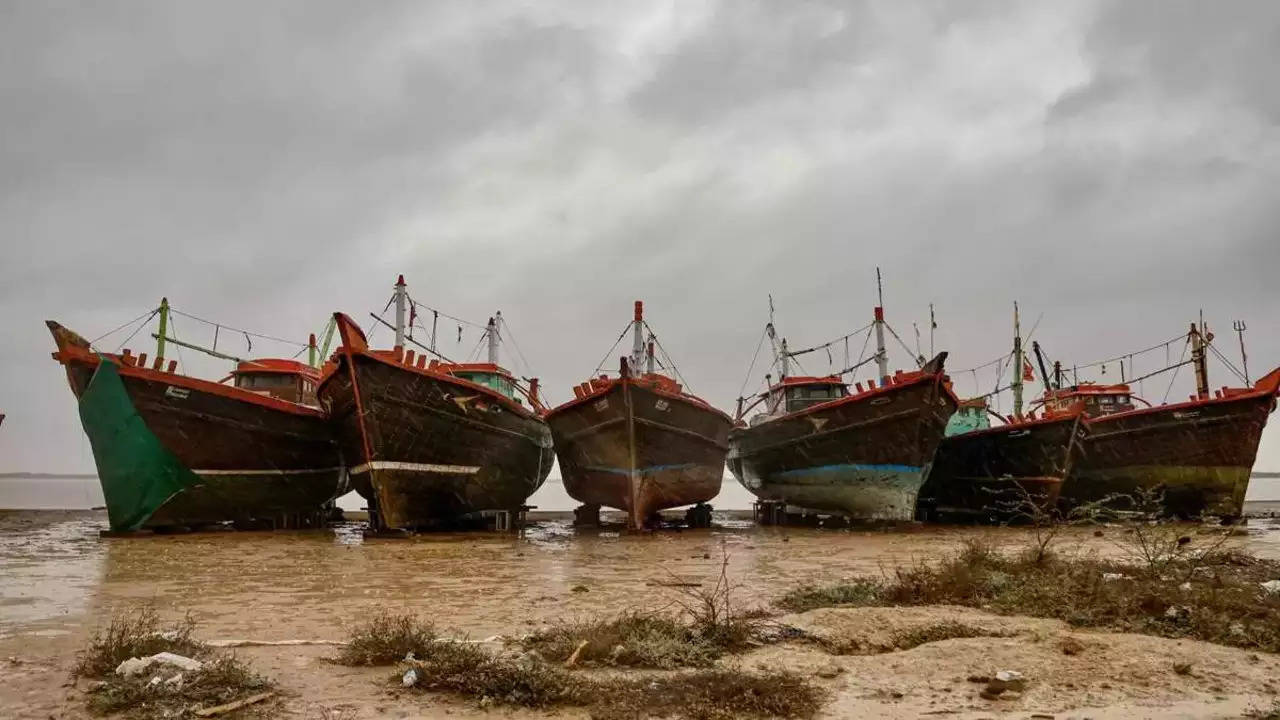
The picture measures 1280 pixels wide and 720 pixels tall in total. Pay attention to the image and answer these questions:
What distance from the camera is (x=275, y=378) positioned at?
20484mm

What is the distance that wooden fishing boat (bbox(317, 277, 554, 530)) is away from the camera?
609 inches

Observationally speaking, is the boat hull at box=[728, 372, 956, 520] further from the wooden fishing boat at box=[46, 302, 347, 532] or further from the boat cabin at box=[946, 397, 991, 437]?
the wooden fishing boat at box=[46, 302, 347, 532]

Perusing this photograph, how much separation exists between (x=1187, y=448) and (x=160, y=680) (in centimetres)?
2469

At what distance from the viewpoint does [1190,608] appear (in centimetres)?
571

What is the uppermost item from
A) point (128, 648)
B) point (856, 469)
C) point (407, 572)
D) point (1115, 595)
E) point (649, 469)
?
point (649, 469)

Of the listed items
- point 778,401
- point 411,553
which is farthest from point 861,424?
point 411,553

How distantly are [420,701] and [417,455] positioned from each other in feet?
41.2

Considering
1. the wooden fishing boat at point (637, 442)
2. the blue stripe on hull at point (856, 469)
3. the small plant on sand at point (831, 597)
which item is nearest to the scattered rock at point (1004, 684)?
the small plant on sand at point (831, 597)

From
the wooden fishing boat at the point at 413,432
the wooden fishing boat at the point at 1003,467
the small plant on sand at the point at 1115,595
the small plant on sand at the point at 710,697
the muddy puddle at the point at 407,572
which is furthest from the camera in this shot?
the wooden fishing boat at the point at 1003,467

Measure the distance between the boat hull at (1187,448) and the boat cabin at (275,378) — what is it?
22.7 meters

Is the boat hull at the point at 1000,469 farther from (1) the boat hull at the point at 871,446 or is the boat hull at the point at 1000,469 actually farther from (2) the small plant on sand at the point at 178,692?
(2) the small plant on sand at the point at 178,692

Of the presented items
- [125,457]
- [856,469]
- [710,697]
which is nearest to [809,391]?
[856,469]

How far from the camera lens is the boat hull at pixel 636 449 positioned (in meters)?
17.3

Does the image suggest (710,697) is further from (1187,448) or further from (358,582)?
(1187,448)
